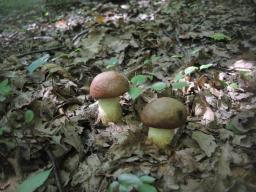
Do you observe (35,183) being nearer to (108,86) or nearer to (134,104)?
(108,86)

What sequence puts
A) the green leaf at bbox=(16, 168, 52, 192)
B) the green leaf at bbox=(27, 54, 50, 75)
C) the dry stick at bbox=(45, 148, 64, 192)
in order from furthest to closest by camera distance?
the green leaf at bbox=(27, 54, 50, 75) < the dry stick at bbox=(45, 148, 64, 192) < the green leaf at bbox=(16, 168, 52, 192)

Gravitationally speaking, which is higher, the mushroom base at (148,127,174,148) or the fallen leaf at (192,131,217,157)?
the mushroom base at (148,127,174,148)

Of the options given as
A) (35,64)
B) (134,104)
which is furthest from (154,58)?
(35,64)

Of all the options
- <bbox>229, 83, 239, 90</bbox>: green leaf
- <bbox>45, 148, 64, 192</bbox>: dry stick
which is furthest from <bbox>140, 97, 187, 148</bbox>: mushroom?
<bbox>229, 83, 239, 90</bbox>: green leaf

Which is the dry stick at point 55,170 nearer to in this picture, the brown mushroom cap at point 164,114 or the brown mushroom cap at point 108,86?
the brown mushroom cap at point 108,86

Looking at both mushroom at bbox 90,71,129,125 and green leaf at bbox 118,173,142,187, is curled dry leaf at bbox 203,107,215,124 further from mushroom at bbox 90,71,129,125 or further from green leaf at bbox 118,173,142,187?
green leaf at bbox 118,173,142,187

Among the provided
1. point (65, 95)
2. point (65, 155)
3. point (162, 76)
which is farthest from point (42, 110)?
point (162, 76)
